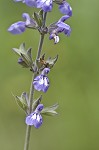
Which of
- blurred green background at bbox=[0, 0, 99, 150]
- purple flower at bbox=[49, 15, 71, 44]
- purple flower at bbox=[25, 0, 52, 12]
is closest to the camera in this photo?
purple flower at bbox=[25, 0, 52, 12]

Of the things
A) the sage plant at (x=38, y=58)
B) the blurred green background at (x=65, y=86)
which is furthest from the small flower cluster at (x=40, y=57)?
the blurred green background at (x=65, y=86)

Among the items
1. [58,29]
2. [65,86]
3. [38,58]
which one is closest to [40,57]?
[38,58]

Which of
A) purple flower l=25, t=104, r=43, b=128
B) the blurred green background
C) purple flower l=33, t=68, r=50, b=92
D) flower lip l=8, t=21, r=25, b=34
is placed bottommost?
purple flower l=25, t=104, r=43, b=128

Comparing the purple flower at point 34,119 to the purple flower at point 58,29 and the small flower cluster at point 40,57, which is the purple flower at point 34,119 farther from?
the purple flower at point 58,29

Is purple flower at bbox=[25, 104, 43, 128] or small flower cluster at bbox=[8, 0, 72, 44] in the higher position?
small flower cluster at bbox=[8, 0, 72, 44]

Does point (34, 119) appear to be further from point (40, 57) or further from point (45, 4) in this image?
point (45, 4)

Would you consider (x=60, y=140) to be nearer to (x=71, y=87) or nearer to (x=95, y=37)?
(x=71, y=87)

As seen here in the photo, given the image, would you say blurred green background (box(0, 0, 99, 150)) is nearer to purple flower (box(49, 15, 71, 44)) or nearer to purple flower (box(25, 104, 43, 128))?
purple flower (box(25, 104, 43, 128))

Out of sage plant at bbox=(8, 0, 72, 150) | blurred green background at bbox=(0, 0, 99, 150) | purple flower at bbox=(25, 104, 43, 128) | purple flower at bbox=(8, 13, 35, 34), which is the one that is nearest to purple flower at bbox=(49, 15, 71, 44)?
sage plant at bbox=(8, 0, 72, 150)
